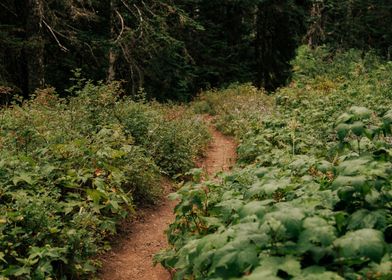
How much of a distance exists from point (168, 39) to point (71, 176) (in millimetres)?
12326

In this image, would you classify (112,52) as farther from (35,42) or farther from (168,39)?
(35,42)

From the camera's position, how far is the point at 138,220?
8.12 m

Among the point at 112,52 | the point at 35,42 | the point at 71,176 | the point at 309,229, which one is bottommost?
the point at 71,176

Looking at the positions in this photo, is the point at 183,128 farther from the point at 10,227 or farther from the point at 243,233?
the point at 243,233

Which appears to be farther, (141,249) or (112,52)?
(112,52)

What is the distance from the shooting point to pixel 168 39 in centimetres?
1792

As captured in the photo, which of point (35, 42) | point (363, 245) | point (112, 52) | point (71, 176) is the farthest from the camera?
point (112, 52)

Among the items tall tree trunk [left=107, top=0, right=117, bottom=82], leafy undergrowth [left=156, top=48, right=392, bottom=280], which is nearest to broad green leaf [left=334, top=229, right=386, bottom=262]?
leafy undergrowth [left=156, top=48, right=392, bottom=280]

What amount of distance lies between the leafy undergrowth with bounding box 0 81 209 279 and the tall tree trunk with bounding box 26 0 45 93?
4820 millimetres

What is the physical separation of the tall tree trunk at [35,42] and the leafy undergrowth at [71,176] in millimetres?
4820

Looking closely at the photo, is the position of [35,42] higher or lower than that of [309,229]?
lower

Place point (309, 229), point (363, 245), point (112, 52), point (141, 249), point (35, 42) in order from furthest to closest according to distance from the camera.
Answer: point (112, 52) < point (35, 42) < point (141, 249) < point (309, 229) < point (363, 245)

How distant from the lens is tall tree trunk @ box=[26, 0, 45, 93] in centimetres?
1488

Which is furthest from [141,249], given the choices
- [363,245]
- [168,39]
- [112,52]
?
[168,39]
